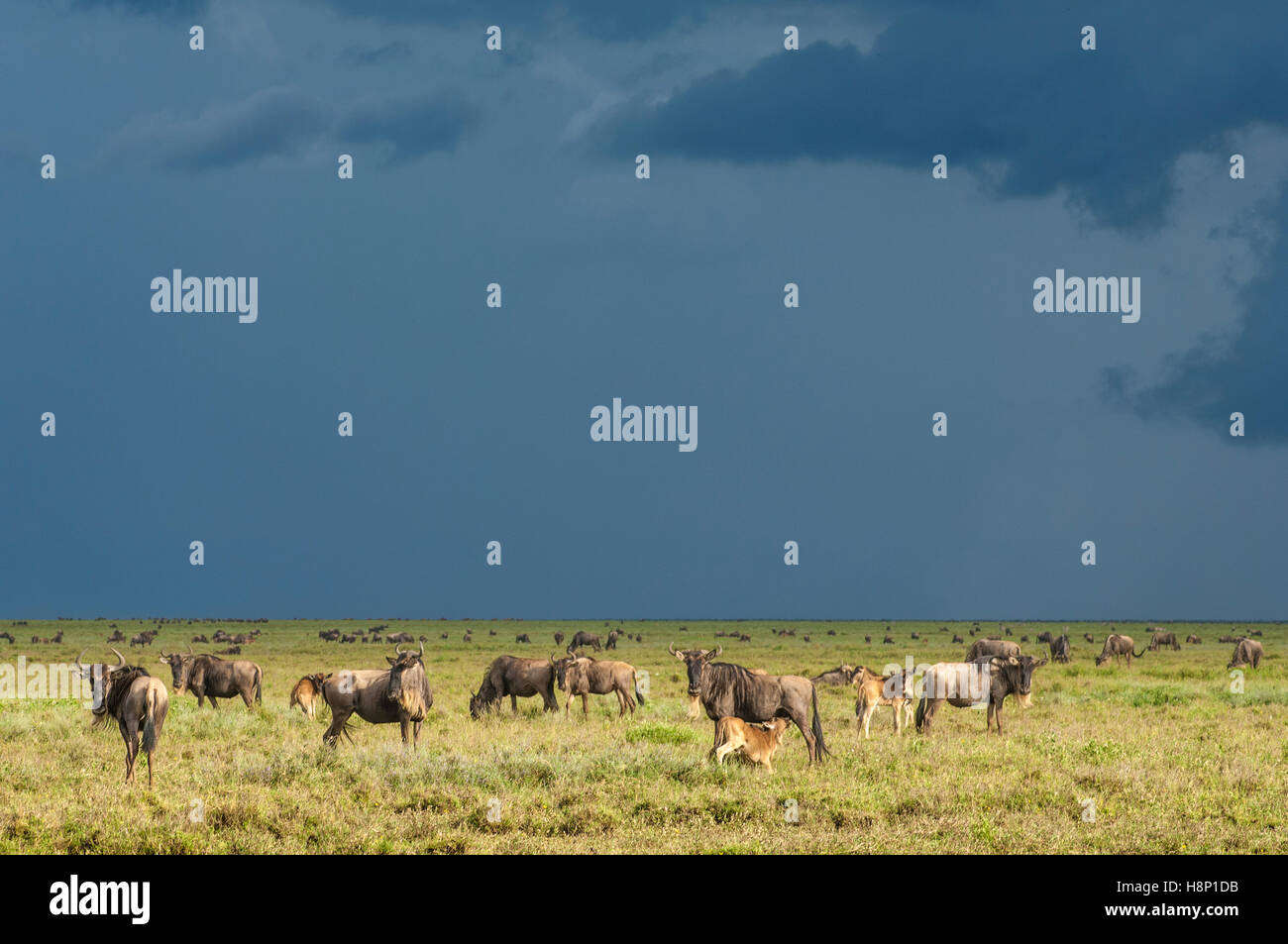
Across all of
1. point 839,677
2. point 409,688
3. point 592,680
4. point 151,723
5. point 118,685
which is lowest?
point 839,677

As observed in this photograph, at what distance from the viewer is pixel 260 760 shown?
1645 centimetres

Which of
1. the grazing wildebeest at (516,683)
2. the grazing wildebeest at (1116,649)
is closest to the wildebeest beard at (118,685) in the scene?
the grazing wildebeest at (516,683)

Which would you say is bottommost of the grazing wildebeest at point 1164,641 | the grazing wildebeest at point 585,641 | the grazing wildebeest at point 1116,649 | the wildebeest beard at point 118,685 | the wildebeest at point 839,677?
the grazing wildebeest at point 1164,641

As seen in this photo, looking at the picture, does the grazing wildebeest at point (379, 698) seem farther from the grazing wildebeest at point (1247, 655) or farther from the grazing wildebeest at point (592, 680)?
the grazing wildebeest at point (1247, 655)

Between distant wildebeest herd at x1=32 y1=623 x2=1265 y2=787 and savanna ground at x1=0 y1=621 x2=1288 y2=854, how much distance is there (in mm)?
508

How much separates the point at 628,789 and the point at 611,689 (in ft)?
41.9

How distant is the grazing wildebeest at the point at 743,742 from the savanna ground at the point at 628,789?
224 mm

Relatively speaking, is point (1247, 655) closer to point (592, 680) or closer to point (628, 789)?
point (592, 680)

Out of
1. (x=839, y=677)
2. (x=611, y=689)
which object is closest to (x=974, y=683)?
(x=611, y=689)

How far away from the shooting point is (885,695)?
23.3m

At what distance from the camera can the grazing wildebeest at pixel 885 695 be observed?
2211 centimetres

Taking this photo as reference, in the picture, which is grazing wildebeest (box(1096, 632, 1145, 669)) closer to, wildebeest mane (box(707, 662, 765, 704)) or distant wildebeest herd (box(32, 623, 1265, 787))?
distant wildebeest herd (box(32, 623, 1265, 787))
